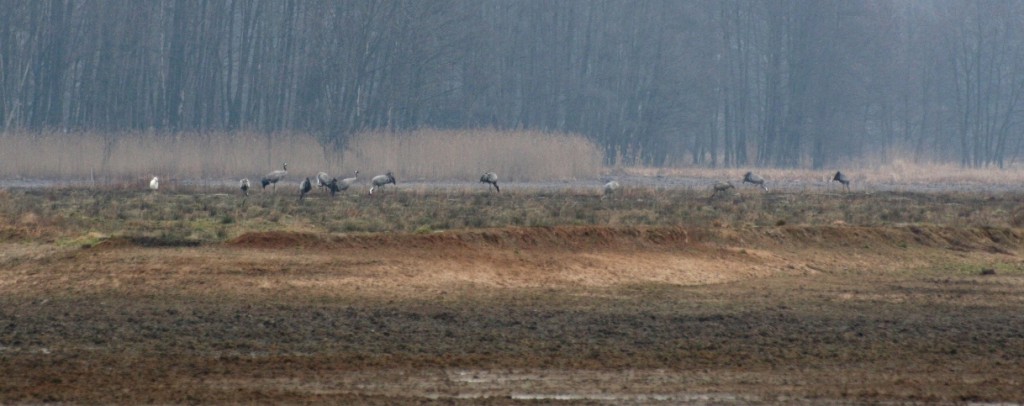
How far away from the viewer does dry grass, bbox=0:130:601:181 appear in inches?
1640

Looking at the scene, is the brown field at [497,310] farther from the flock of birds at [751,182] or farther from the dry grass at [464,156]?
the dry grass at [464,156]

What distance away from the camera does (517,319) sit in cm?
1362

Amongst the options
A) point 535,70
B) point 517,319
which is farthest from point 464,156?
point 517,319

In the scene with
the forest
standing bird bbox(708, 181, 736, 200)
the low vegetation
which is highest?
the forest

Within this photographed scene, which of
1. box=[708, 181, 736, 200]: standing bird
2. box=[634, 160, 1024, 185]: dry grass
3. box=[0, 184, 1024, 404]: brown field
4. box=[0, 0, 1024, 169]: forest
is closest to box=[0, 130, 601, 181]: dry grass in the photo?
box=[0, 0, 1024, 169]: forest

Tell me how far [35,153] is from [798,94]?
43879mm

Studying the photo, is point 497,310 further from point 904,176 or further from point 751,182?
point 904,176

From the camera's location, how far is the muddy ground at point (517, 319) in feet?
33.7

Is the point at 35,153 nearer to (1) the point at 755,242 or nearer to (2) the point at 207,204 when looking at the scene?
(2) the point at 207,204

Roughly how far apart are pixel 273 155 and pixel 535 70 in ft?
94.4

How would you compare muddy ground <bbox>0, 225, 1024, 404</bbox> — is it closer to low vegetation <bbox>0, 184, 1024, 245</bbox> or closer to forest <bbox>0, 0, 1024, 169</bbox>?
low vegetation <bbox>0, 184, 1024, 245</bbox>

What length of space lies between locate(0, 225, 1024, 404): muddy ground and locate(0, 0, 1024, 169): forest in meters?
28.7

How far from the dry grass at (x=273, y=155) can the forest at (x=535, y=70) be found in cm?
244

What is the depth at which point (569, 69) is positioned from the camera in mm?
70500
